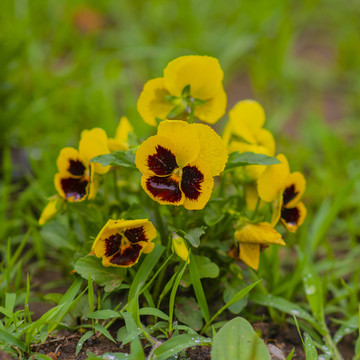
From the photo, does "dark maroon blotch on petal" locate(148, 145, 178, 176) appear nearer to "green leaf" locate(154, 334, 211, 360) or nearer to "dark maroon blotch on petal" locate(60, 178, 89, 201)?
"dark maroon blotch on petal" locate(60, 178, 89, 201)

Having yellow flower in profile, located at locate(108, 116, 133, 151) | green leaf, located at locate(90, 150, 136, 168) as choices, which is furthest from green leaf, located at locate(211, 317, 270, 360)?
yellow flower in profile, located at locate(108, 116, 133, 151)

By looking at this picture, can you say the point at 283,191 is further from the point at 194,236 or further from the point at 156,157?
the point at 156,157

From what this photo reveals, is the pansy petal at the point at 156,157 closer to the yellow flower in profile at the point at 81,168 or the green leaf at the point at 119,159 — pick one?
the green leaf at the point at 119,159

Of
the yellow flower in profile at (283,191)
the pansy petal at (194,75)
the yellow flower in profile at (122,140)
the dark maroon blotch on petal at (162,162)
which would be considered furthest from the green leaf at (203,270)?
the pansy petal at (194,75)

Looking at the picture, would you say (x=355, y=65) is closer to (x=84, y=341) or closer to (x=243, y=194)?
(x=243, y=194)

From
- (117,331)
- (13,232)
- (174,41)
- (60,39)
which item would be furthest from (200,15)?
(117,331)

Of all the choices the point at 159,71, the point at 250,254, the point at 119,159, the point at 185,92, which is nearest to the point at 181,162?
the point at 119,159
